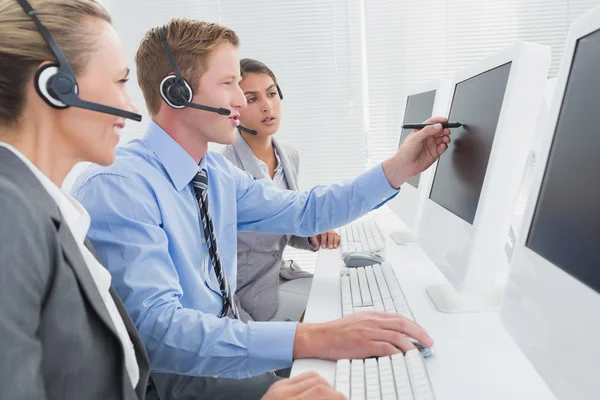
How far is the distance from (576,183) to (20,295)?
0.66 metres

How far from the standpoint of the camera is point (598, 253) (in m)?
0.53

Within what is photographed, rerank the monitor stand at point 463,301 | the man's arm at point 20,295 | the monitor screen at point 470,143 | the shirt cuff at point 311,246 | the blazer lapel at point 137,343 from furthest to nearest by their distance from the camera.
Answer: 1. the shirt cuff at point 311,246
2. the monitor stand at point 463,301
3. the monitor screen at point 470,143
4. the blazer lapel at point 137,343
5. the man's arm at point 20,295

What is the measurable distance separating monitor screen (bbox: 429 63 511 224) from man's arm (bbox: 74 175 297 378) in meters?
0.43

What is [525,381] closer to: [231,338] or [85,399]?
[231,338]

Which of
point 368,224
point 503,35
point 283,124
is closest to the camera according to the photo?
point 368,224

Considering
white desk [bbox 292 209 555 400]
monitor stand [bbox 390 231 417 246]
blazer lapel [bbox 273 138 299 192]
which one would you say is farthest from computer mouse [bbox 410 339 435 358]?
blazer lapel [bbox 273 138 299 192]

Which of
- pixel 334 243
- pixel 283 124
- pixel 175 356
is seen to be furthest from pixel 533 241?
pixel 283 124

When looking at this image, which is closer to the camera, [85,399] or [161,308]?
[85,399]

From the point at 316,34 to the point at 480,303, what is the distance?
213 centimetres

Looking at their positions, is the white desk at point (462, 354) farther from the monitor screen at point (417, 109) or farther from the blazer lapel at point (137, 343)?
the monitor screen at point (417, 109)

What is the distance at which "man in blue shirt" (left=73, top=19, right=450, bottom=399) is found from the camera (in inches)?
34.4

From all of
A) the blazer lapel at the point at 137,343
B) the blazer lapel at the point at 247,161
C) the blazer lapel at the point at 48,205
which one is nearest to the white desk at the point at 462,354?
the blazer lapel at the point at 137,343

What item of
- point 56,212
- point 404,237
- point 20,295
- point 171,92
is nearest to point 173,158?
point 171,92

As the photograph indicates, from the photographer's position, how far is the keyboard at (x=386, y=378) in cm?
68
